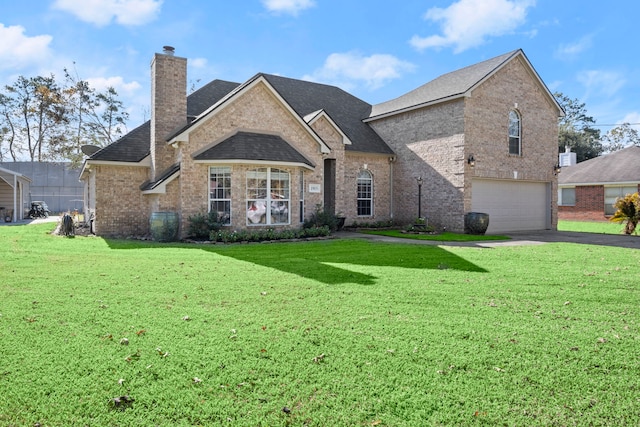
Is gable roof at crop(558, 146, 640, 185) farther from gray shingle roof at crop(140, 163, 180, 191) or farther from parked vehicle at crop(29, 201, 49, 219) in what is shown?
parked vehicle at crop(29, 201, 49, 219)

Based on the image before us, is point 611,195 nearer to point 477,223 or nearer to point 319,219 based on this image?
point 477,223

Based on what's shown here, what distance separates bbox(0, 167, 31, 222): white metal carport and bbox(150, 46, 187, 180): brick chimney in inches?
650

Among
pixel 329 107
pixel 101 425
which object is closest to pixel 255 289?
pixel 101 425

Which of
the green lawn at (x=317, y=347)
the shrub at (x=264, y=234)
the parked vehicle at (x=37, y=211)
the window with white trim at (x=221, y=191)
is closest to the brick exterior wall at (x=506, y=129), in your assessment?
the shrub at (x=264, y=234)

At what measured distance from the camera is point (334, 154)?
791 inches

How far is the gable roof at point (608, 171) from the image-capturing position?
2786 cm

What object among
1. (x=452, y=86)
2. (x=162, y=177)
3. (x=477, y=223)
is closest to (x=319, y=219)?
(x=162, y=177)

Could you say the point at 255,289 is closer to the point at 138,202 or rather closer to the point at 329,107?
the point at 138,202

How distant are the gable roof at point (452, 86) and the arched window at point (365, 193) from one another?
3823 millimetres

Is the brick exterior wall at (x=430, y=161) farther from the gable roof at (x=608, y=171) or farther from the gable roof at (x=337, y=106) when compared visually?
the gable roof at (x=608, y=171)

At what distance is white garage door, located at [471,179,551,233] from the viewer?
20.1 m

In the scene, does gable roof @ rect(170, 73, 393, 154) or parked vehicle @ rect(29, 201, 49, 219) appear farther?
parked vehicle @ rect(29, 201, 49, 219)

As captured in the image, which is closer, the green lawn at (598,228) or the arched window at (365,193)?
the green lawn at (598,228)

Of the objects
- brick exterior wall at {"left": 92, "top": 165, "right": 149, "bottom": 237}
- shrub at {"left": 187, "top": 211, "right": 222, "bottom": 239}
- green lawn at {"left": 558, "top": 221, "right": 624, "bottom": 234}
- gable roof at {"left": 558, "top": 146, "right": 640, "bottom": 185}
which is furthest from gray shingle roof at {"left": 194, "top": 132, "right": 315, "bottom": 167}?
gable roof at {"left": 558, "top": 146, "right": 640, "bottom": 185}
